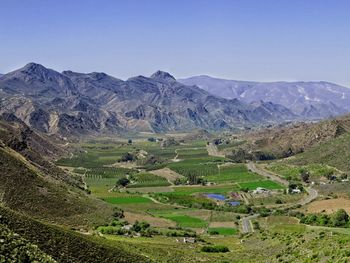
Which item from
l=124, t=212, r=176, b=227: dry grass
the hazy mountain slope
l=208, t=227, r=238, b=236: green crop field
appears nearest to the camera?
the hazy mountain slope

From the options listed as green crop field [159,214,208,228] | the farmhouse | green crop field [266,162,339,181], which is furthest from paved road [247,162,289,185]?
green crop field [159,214,208,228]

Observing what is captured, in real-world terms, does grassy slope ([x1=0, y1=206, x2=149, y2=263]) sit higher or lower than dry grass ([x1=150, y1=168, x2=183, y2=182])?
higher

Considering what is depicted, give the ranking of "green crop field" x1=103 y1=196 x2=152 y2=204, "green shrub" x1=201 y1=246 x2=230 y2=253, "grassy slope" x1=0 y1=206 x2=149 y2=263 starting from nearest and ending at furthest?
"grassy slope" x1=0 y1=206 x2=149 y2=263 < "green shrub" x1=201 y1=246 x2=230 y2=253 < "green crop field" x1=103 y1=196 x2=152 y2=204

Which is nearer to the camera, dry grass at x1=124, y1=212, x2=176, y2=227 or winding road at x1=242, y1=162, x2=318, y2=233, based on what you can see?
winding road at x1=242, y1=162, x2=318, y2=233

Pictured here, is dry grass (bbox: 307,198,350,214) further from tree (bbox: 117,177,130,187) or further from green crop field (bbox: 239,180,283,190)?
tree (bbox: 117,177,130,187)

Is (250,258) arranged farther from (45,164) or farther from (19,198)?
(45,164)

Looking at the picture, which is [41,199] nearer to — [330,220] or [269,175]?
[330,220]

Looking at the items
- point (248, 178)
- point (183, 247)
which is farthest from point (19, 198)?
point (248, 178)

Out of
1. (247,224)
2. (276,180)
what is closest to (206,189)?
(276,180)
